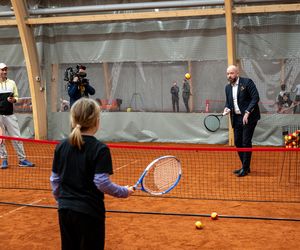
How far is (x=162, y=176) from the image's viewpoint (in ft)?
13.6

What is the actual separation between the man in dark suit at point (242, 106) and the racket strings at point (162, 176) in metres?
3.97

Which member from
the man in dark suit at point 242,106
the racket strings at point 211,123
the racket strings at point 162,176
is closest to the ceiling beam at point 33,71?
the racket strings at point 211,123

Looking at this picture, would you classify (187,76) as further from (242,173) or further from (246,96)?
(242,173)

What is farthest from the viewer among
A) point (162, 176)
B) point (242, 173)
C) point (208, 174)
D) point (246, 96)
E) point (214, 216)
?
point (208, 174)

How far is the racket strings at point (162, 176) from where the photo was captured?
13.4 ft

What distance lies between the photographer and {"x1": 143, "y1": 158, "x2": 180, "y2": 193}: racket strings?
161 inches

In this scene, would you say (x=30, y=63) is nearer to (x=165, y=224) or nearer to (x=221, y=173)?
(x=221, y=173)

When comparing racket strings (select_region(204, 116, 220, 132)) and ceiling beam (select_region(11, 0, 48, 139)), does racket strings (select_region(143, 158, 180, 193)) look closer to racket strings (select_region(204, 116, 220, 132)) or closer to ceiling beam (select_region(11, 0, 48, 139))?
racket strings (select_region(204, 116, 220, 132))

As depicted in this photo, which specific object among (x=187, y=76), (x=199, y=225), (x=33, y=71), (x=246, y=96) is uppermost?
(x=33, y=71)

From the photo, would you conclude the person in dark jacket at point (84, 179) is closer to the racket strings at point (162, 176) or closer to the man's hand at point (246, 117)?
the racket strings at point (162, 176)

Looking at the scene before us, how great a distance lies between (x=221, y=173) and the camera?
8.62m

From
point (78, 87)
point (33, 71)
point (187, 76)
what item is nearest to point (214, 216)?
point (78, 87)

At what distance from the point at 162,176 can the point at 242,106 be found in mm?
4331

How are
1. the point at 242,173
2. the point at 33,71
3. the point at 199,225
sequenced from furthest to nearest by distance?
the point at 33,71
the point at 242,173
the point at 199,225
